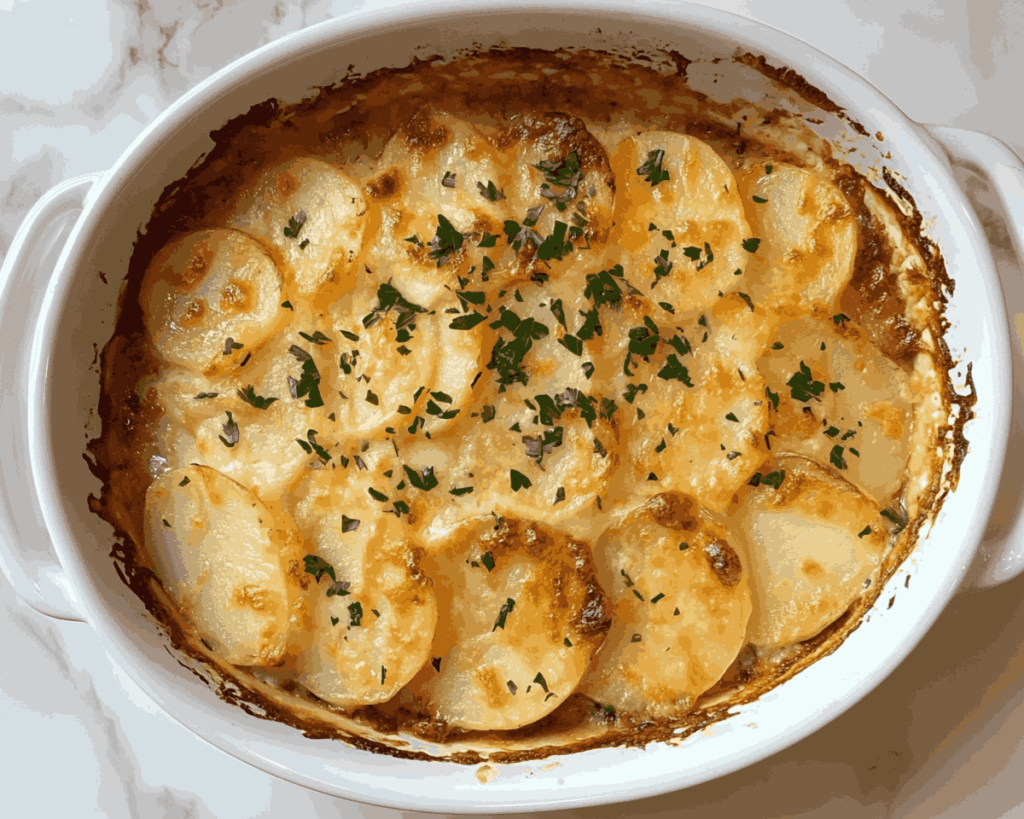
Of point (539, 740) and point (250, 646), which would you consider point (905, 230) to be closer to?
point (539, 740)

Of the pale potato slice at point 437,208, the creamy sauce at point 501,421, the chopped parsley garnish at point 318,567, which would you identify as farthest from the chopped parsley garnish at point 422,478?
the pale potato slice at point 437,208

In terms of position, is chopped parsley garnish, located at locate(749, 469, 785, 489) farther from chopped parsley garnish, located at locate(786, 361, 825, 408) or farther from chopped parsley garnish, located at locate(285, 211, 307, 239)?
chopped parsley garnish, located at locate(285, 211, 307, 239)

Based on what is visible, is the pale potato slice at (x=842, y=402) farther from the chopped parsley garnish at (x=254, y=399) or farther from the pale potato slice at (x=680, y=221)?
the chopped parsley garnish at (x=254, y=399)

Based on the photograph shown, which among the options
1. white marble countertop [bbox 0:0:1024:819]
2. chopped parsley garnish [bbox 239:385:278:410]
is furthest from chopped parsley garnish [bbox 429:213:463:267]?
white marble countertop [bbox 0:0:1024:819]

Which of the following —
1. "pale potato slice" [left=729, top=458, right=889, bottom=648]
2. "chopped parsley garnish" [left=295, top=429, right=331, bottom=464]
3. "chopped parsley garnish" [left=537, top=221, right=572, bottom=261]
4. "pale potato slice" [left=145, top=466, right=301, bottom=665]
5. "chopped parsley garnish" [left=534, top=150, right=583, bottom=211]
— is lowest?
"pale potato slice" [left=145, top=466, right=301, bottom=665]

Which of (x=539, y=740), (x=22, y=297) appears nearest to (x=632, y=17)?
(x=22, y=297)

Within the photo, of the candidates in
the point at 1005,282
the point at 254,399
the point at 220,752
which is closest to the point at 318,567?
the point at 254,399
